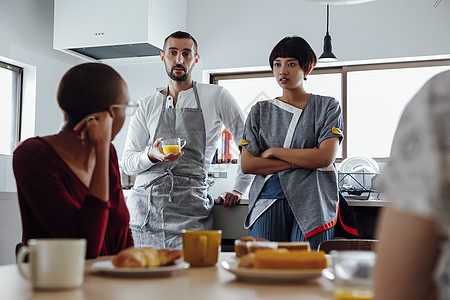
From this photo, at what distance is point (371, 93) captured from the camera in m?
3.97

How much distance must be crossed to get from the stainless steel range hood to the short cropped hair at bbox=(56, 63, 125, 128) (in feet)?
8.69

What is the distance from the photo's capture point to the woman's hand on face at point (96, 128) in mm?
1186

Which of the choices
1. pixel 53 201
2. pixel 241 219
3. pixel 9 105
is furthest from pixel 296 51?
pixel 9 105

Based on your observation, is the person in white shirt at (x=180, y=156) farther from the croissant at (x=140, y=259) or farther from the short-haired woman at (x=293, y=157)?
the croissant at (x=140, y=259)

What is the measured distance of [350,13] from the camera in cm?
390

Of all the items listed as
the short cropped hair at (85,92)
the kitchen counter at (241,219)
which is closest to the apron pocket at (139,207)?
the kitchen counter at (241,219)

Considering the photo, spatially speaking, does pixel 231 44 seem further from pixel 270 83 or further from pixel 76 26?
pixel 76 26

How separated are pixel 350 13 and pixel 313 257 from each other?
332 centimetres

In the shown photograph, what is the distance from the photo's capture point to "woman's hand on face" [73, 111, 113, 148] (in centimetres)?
119

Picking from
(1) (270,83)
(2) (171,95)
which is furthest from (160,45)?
(2) (171,95)

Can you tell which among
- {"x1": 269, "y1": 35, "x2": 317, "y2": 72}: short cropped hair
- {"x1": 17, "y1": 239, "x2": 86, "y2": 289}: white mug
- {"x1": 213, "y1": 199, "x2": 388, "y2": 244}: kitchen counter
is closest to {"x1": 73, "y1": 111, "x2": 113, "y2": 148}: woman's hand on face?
{"x1": 17, "y1": 239, "x2": 86, "y2": 289}: white mug

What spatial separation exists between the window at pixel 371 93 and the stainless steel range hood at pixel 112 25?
123cm

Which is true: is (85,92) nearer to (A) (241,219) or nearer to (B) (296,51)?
(B) (296,51)

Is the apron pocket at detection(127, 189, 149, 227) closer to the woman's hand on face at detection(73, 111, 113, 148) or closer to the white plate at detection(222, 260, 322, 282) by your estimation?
the woman's hand on face at detection(73, 111, 113, 148)
